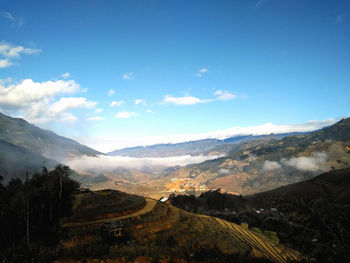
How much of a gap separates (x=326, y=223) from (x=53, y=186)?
42.3m

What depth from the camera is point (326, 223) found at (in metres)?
A: 13.1

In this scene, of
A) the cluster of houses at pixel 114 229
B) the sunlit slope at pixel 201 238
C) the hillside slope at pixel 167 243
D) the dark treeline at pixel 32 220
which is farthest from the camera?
the cluster of houses at pixel 114 229

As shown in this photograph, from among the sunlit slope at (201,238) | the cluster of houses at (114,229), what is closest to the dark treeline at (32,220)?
the cluster of houses at (114,229)

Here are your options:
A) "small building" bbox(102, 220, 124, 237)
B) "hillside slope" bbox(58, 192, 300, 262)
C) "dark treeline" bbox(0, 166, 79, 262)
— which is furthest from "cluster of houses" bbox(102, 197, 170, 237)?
"dark treeline" bbox(0, 166, 79, 262)

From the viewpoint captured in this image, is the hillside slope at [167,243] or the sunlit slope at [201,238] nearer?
the hillside slope at [167,243]

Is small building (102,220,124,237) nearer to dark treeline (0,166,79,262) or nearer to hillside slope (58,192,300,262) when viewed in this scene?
hillside slope (58,192,300,262)

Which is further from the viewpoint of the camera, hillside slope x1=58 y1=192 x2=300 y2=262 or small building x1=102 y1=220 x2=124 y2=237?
small building x1=102 y1=220 x2=124 y2=237

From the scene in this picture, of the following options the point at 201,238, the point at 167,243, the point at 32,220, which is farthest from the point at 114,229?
the point at 32,220

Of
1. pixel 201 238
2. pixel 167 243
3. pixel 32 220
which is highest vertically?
pixel 32 220

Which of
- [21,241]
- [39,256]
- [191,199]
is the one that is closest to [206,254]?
[39,256]

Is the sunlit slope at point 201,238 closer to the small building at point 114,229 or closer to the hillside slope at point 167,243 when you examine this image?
the hillside slope at point 167,243

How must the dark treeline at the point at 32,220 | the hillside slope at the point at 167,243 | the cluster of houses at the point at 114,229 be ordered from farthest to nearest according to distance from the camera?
the cluster of houses at the point at 114,229, the dark treeline at the point at 32,220, the hillside slope at the point at 167,243

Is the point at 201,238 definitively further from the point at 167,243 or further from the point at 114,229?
the point at 114,229

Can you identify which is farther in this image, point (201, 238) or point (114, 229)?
point (201, 238)
